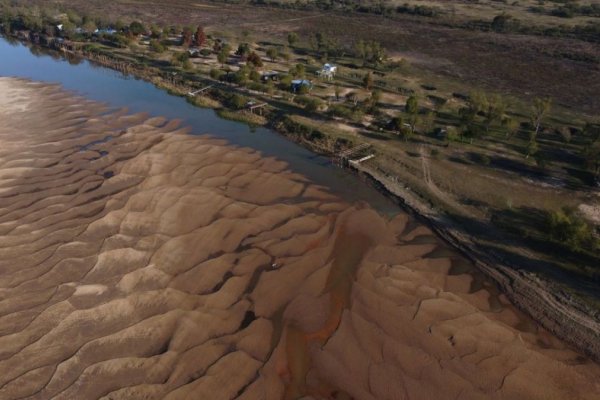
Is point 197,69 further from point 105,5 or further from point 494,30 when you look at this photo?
point 105,5

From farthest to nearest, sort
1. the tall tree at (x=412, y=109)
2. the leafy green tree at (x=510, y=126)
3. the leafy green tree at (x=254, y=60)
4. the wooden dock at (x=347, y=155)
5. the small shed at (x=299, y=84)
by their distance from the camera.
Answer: the leafy green tree at (x=254, y=60), the small shed at (x=299, y=84), the tall tree at (x=412, y=109), the leafy green tree at (x=510, y=126), the wooden dock at (x=347, y=155)

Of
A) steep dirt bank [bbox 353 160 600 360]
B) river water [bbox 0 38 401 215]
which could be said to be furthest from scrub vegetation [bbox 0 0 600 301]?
river water [bbox 0 38 401 215]

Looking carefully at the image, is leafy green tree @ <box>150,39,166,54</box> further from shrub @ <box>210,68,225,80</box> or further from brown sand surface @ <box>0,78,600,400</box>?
brown sand surface @ <box>0,78,600,400</box>

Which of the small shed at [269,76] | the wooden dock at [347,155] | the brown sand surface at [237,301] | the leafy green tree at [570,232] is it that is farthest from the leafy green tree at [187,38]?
the leafy green tree at [570,232]

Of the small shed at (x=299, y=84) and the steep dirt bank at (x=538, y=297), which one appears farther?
the small shed at (x=299, y=84)

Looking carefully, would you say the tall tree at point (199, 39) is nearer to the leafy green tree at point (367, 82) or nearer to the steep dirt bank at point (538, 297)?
the leafy green tree at point (367, 82)

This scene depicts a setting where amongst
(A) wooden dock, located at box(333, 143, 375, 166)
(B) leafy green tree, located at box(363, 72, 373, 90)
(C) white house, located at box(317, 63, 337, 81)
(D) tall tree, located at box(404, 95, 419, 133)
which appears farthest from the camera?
(C) white house, located at box(317, 63, 337, 81)

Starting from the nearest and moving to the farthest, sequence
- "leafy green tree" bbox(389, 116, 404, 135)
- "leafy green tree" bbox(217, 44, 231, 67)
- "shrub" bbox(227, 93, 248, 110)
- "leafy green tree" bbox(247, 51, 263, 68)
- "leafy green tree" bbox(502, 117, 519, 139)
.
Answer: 1. "leafy green tree" bbox(502, 117, 519, 139)
2. "leafy green tree" bbox(389, 116, 404, 135)
3. "shrub" bbox(227, 93, 248, 110)
4. "leafy green tree" bbox(247, 51, 263, 68)
5. "leafy green tree" bbox(217, 44, 231, 67)

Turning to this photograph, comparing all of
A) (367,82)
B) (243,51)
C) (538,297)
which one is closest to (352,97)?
(367,82)
